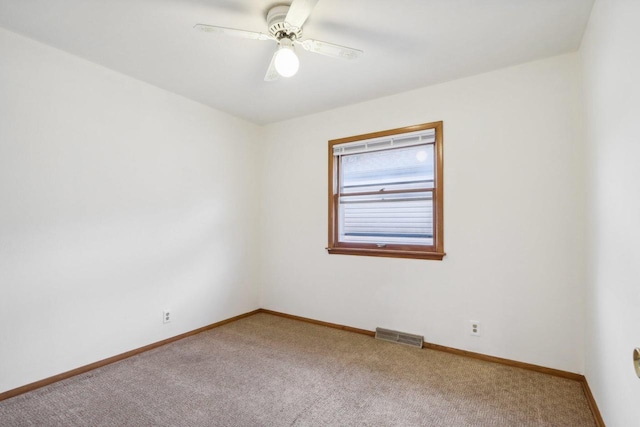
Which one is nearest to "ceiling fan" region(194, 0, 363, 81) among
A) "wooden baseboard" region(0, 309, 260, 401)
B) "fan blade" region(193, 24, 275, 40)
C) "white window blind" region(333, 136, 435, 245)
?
"fan blade" region(193, 24, 275, 40)

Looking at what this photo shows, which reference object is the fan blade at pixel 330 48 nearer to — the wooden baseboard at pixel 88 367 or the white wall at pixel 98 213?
the white wall at pixel 98 213

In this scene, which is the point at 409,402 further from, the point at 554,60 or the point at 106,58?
the point at 106,58

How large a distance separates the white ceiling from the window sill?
162cm

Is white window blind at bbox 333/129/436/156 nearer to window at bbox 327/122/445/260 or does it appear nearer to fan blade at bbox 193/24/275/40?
window at bbox 327/122/445/260

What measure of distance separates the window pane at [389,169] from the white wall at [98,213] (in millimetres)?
1508

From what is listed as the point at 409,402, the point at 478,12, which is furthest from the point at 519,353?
the point at 478,12

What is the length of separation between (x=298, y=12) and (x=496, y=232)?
227 cm

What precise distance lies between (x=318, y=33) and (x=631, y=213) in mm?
2032

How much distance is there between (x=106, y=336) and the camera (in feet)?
8.47

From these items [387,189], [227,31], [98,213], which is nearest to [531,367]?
[387,189]

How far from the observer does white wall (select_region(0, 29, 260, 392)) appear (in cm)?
215

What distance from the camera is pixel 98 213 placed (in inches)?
101

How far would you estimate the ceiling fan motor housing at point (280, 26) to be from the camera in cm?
185

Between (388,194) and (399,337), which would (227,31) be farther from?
(399,337)
